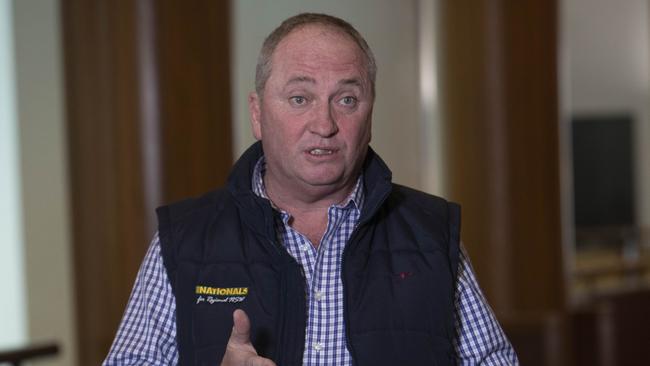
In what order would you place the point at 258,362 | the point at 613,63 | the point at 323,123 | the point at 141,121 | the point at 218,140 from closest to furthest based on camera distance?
the point at 258,362
the point at 323,123
the point at 141,121
the point at 218,140
the point at 613,63

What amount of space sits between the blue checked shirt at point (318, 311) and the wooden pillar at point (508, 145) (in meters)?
3.19

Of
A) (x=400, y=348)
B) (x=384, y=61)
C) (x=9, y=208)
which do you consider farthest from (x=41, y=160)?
(x=400, y=348)

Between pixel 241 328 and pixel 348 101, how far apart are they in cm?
41

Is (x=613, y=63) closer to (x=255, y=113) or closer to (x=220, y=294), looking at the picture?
(x=255, y=113)

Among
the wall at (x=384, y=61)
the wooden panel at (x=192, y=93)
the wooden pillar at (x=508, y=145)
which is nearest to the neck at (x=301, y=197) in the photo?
the wooden panel at (x=192, y=93)

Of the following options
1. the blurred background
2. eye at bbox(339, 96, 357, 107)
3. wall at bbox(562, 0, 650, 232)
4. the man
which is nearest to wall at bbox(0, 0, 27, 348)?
the blurred background

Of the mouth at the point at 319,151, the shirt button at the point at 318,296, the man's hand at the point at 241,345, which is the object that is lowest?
the man's hand at the point at 241,345

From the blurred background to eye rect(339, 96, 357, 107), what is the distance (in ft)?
6.09

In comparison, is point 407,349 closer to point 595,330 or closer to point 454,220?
point 454,220

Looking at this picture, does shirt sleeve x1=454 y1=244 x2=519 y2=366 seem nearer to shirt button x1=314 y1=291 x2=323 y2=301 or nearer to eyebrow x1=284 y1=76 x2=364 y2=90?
shirt button x1=314 y1=291 x2=323 y2=301

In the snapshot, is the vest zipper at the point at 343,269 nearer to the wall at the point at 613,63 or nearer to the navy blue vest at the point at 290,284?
the navy blue vest at the point at 290,284

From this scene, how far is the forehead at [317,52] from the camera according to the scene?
5.33 feet

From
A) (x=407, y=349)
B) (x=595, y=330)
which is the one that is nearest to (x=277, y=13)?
(x=595, y=330)

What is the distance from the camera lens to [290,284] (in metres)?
1.63
